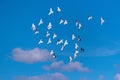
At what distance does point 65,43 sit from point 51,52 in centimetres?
1120

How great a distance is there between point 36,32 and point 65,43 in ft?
32.9

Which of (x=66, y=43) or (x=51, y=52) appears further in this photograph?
(x=51, y=52)

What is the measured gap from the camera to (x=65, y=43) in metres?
99.6

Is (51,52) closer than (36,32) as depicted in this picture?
No

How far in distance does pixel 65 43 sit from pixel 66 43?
5.66ft

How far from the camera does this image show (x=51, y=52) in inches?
4299

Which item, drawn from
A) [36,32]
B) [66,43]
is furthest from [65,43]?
[36,32]

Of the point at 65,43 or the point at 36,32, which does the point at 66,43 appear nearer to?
the point at 65,43

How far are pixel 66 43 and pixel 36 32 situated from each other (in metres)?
10.6

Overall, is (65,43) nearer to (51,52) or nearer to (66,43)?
(66,43)

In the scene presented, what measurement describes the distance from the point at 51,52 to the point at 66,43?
32.7 feet

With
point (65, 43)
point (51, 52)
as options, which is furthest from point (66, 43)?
point (51, 52)

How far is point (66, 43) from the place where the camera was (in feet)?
332

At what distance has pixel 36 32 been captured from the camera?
99.2m
